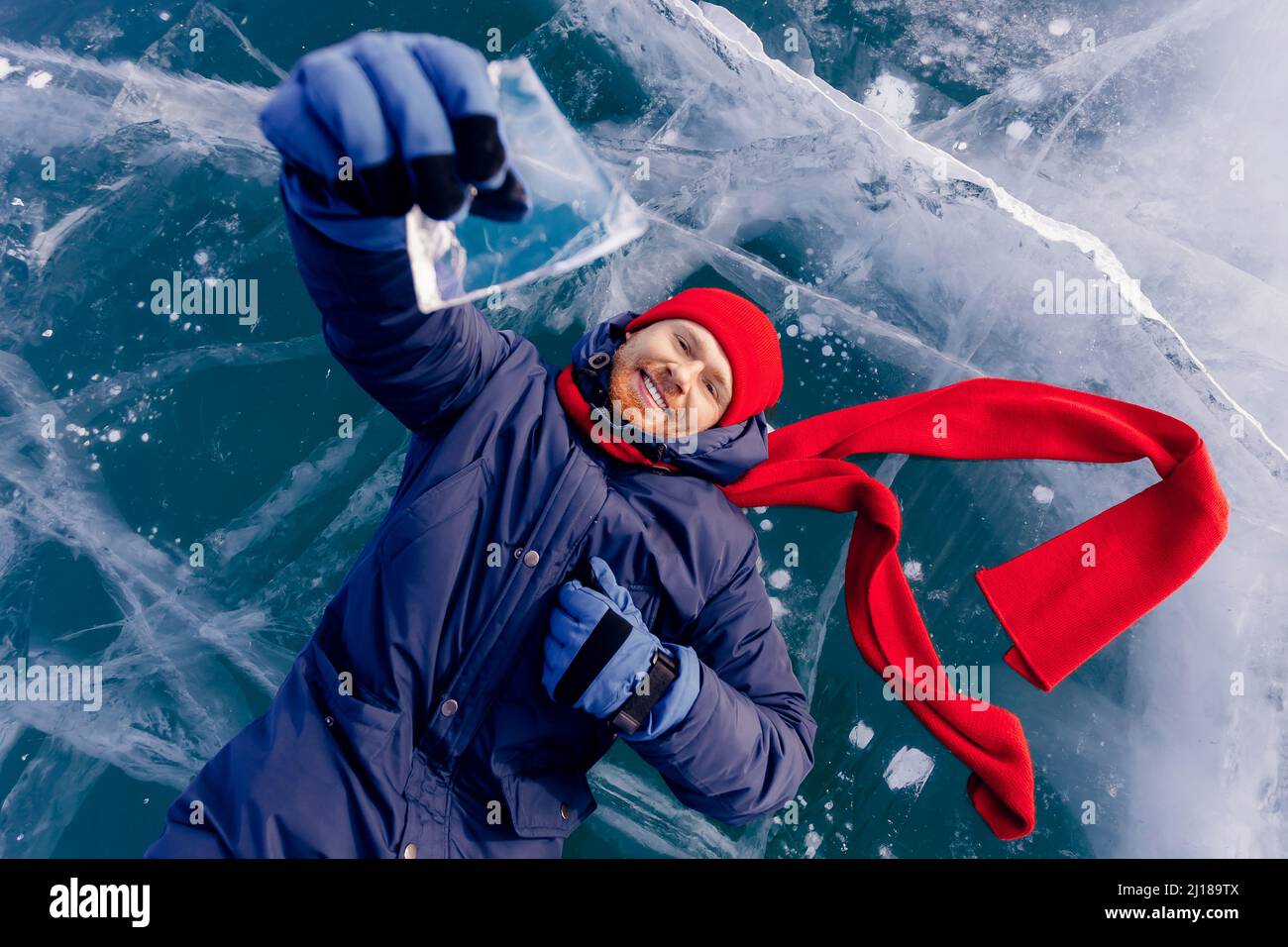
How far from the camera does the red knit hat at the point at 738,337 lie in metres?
1.77

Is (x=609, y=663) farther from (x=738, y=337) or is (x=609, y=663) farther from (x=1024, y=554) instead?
(x=1024, y=554)

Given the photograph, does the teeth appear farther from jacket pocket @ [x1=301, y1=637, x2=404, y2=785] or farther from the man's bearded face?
jacket pocket @ [x1=301, y1=637, x2=404, y2=785]

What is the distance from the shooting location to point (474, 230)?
4.75 feet

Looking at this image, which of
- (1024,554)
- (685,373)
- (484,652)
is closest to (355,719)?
(484,652)

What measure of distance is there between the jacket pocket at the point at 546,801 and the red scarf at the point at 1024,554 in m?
0.73

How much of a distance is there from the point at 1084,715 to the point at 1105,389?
2.71ft

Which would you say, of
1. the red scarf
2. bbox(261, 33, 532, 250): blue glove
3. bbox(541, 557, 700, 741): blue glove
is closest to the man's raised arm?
bbox(261, 33, 532, 250): blue glove

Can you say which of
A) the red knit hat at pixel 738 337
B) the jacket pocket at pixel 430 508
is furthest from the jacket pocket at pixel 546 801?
the red knit hat at pixel 738 337

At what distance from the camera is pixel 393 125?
3.83 ft

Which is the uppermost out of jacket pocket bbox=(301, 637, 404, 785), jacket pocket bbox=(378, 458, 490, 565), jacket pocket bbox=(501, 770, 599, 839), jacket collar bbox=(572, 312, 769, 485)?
jacket collar bbox=(572, 312, 769, 485)

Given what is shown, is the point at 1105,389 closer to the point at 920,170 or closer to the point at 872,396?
the point at 872,396

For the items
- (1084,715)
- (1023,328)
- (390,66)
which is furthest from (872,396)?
(390,66)

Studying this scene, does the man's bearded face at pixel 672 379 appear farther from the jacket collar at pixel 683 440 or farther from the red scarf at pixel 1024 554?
the red scarf at pixel 1024 554

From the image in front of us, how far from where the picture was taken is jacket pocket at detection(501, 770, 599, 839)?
5.86ft
